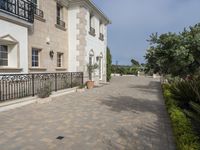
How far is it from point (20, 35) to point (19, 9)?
1329 millimetres

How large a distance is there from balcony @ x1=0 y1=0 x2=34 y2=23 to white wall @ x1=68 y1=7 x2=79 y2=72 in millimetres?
4848

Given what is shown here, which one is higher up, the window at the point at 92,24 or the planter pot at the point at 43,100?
the window at the point at 92,24

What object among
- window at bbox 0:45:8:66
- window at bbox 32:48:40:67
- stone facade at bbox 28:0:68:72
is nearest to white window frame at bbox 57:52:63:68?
stone facade at bbox 28:0:68:72

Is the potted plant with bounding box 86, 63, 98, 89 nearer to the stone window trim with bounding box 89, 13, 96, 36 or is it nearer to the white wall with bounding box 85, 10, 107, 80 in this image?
the white wall with bounding box 85, 10, 107, 80

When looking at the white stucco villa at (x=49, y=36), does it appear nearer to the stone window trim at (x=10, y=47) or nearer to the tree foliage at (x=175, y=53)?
the stone window trim at (x=10, y=47)

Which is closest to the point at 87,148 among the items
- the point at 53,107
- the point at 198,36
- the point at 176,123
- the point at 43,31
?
the point at 176,123

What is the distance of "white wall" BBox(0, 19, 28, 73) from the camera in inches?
388

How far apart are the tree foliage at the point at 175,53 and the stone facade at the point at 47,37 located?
26.4ft

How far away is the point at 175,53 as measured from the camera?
17.6ft

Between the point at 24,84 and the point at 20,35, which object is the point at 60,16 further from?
the point at 24,84

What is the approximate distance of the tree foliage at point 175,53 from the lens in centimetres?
533

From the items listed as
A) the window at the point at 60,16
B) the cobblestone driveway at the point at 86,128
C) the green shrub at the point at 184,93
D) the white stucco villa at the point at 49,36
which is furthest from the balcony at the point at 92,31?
the green shrub at the point at 184,93

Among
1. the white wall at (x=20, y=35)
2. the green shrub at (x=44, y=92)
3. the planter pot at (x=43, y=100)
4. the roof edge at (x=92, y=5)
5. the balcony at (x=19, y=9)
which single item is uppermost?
the roof edge at (x=92, y=5)

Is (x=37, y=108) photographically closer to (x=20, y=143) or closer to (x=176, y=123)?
(x=20, y=143)
